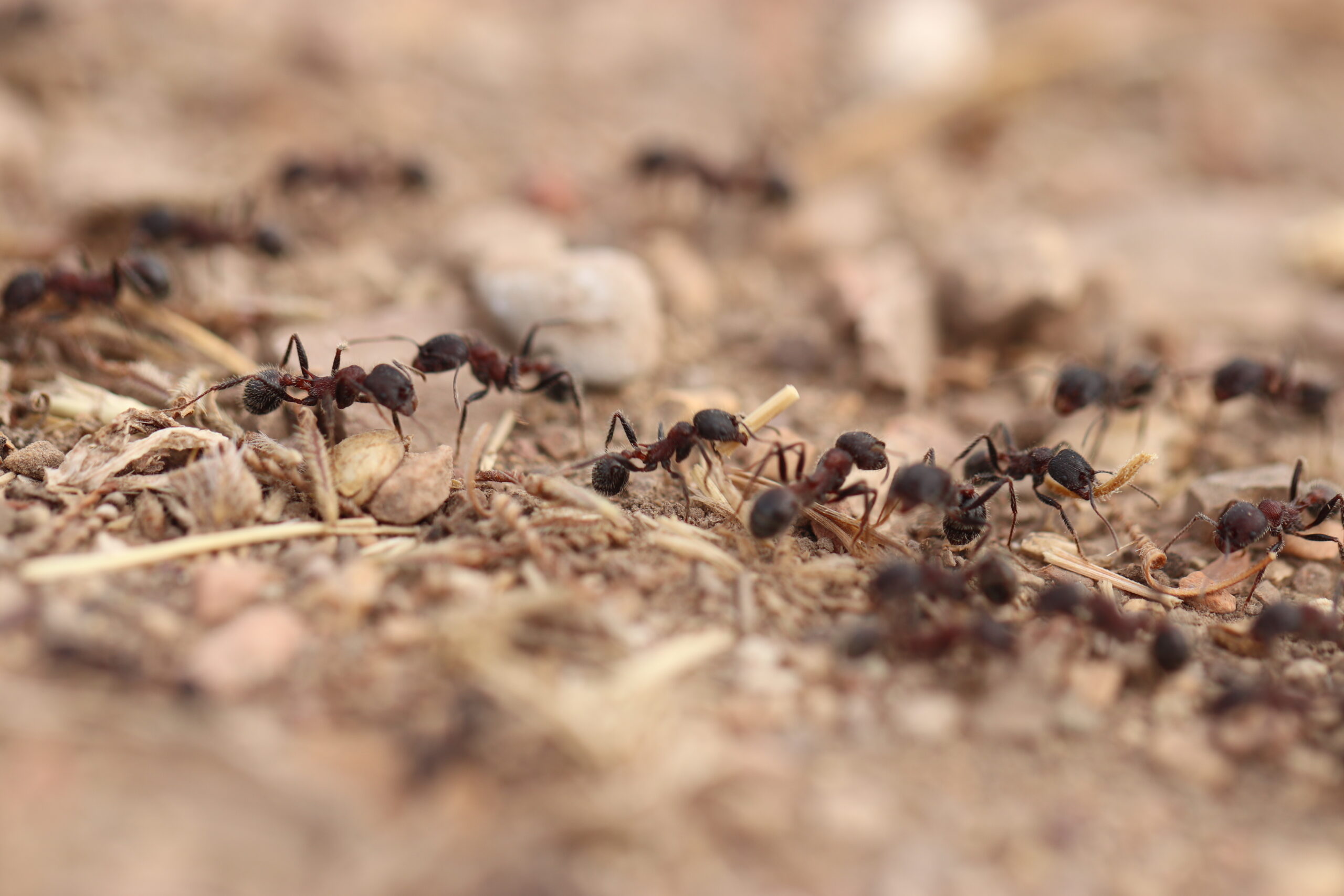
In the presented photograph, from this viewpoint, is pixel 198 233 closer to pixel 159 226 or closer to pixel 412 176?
pixel 159 226

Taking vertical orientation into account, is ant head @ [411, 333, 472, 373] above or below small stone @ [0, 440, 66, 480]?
above

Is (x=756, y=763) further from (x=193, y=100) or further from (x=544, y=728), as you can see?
(x=193, y=100)

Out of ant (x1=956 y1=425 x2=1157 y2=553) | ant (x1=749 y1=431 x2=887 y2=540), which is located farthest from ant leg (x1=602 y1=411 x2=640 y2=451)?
ant (x1=956 y1=425 x2=1157 y2=553)

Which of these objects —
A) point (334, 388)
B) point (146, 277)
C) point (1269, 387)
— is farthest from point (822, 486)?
point (146, 277)

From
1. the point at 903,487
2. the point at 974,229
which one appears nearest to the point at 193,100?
the point at 974,229

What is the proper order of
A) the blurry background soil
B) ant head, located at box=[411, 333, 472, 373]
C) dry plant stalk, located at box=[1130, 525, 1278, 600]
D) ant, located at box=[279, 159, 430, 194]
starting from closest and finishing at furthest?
the blurry background soil
dry plant stalk, located at box=[1130, 525, 1278, 600]
ant head, located at box=[411, 333, 472, 373]
ant, located at box=[279, 159, 430, 194]

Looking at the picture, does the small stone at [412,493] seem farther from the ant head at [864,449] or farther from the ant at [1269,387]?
the ant at [1269,387]

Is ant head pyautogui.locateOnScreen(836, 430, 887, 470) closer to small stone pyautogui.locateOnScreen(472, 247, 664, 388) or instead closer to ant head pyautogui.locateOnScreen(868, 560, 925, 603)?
ant head pyautogui.locateOnScreen(868, 560, 925, 603)

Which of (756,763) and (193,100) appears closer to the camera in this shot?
(756,763)
